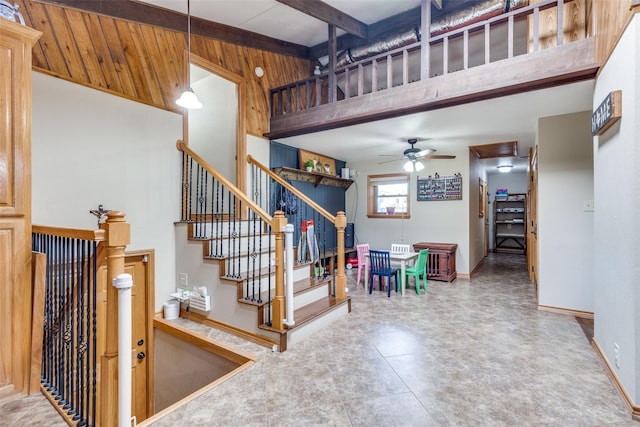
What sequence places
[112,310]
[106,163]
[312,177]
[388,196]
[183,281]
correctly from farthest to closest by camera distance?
1. [388,196]
2. [312,177]
3. [183,281]
4. [106,163]
5. [112,310]

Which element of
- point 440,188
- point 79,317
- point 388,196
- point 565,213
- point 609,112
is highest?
point 609,112

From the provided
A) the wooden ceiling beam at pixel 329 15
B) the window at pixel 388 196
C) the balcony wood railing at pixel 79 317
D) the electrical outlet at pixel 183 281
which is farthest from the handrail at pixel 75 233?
the window at pixel 388 196

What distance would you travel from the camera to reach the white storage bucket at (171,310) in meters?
3.44

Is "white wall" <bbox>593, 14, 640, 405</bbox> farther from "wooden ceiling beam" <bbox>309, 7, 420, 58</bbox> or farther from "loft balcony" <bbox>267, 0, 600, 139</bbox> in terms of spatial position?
"wooden ceiling beam" <bbox>309, 7, 420, 58</bbox>

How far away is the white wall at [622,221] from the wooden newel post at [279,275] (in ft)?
8.07

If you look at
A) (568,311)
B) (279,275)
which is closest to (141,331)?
(279,275)

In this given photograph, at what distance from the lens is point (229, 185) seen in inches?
125

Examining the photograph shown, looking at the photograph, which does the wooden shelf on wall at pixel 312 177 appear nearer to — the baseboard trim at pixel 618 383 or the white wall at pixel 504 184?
the baseboard trim at pixel 618 383

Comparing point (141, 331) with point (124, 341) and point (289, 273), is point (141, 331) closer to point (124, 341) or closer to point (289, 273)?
point (289, 273)

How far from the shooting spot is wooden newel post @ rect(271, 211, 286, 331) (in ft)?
9.03

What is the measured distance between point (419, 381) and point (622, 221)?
178 centimetres

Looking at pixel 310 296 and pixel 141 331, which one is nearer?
pixel 141 331

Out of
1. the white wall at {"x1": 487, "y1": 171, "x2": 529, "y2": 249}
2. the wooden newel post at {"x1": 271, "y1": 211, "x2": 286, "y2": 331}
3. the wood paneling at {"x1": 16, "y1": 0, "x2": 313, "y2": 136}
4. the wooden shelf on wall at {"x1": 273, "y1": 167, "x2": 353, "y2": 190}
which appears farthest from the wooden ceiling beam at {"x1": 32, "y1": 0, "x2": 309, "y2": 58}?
the white wall at {"x1": 487, "y1": 171, "x2": 529, "y2": 249}

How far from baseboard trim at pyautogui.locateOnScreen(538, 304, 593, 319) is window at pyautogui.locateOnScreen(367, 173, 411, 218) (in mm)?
3039
